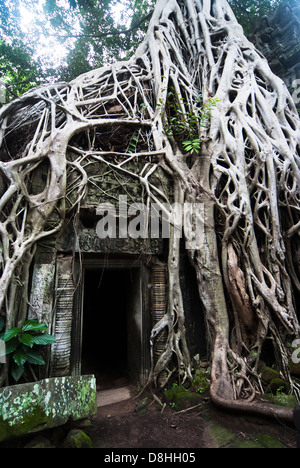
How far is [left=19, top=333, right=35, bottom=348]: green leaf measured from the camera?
6.77ft

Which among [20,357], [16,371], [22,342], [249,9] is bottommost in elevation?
[16,371]

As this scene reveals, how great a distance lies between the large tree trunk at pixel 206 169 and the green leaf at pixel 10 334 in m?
0.32

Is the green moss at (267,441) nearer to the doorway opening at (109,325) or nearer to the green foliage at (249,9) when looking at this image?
the doorway opening at (109,325)

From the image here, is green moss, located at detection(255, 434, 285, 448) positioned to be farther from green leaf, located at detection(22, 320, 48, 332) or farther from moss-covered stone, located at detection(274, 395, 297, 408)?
green leaf, located at detection(22, 320, 48, 332)

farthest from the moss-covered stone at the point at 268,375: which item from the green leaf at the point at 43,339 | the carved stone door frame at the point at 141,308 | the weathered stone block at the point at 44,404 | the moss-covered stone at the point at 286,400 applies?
the green leaf at the point at 43,339

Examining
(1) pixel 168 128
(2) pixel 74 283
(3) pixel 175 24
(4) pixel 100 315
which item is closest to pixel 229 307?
(2) pixel 74 283

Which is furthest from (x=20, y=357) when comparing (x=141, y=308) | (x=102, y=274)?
(x=141, y=308)

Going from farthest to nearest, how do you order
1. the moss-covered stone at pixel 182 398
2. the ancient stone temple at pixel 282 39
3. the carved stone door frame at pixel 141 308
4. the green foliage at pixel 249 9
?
the green foliage at pixel 249 9 → the ancient stone temple at pixel 282 39 → the carved stone door frame at pixel 141 308 → the moss-covered stone at pixel 182 398

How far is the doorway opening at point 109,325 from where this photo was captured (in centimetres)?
350

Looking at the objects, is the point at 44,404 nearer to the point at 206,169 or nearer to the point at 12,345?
the point at 12,345

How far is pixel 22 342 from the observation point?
82.6 inches

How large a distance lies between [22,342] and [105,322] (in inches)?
157

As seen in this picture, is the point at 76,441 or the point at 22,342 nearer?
the point at 76,441

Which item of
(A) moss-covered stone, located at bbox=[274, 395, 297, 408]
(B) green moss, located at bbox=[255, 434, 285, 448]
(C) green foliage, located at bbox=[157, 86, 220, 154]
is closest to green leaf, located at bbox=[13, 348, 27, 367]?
(B) green moss, located at bbox=[255, 434, 285, 448]
